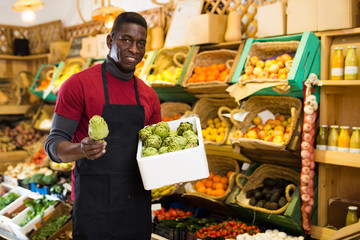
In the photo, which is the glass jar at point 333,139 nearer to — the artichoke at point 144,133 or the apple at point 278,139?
the apple at point 278,139

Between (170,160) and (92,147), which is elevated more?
(92,147)

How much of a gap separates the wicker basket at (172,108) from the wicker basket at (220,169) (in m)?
0.67

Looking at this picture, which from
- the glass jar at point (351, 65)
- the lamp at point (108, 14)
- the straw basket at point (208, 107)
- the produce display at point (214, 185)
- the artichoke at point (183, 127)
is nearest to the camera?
the artichoke at point (183, 127)

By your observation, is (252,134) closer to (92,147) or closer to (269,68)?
(269,68)

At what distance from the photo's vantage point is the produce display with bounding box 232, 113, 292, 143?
3118 millimetres

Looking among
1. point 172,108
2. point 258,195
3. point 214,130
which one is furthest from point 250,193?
point 172,108

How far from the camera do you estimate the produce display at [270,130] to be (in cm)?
312

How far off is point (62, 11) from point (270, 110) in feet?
15.2

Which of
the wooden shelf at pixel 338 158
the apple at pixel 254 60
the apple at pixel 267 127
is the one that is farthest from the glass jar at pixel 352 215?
the apple at pixel 254 60

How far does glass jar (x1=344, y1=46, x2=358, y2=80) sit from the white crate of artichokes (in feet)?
4.87

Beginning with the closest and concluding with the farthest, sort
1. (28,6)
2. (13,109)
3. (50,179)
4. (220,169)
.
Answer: (220,169)
(28,6)
(50,179)
(13,109)

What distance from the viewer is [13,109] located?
249 inches

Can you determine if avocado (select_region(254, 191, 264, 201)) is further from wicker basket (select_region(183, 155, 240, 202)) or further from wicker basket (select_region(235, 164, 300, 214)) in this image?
wicker basket (select_region(183, 155, 240, 202))

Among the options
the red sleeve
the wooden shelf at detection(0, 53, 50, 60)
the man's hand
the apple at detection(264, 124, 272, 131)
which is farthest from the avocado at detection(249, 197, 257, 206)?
the wooden shelf at detection(0, 53, 50, 60)
